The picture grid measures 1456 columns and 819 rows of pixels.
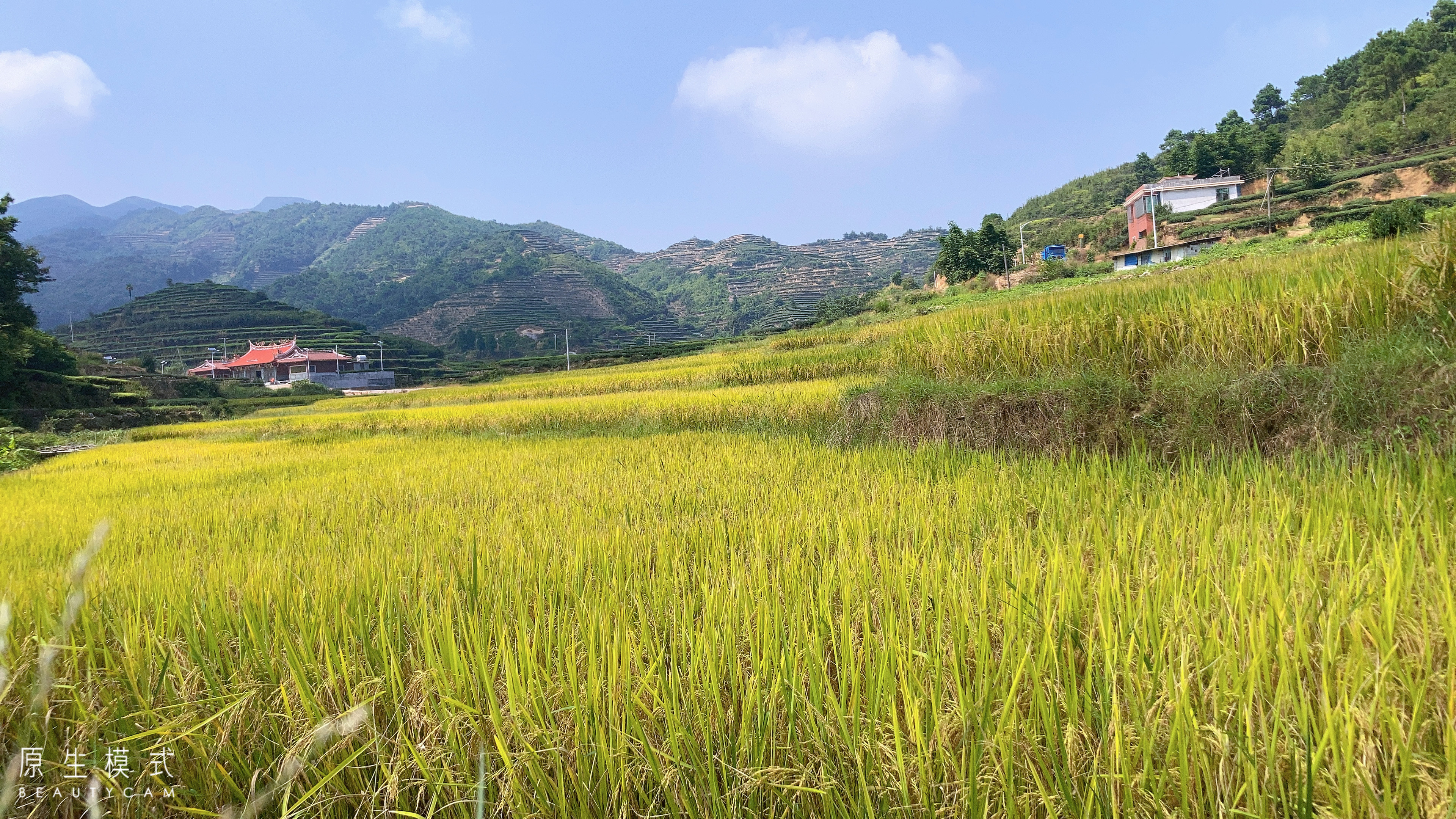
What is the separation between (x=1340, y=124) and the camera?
45.6 meters

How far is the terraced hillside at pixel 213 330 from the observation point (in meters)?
52.8

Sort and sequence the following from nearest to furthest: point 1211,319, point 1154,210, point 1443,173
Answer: point 1211,319 → point 1443,173 → point 1154,210

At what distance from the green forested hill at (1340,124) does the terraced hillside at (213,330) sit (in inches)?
2414

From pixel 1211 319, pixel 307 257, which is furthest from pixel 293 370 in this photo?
pixel 307 257

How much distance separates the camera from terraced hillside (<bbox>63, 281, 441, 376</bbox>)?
173 feet

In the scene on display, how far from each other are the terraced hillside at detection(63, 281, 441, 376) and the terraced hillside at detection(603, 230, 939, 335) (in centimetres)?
3925

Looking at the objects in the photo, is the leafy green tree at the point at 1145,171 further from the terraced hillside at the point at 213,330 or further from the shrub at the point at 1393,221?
the terraced hillside at the point at 213,330

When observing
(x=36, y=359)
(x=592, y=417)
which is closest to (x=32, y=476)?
(x=592, y=417)

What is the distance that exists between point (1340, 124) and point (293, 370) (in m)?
81.7

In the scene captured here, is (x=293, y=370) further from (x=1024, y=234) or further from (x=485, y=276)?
(x=1024, y=234)

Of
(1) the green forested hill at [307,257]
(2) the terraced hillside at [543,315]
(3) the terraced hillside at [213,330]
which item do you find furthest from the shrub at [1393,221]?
(1) the green forested hill at [307,257]

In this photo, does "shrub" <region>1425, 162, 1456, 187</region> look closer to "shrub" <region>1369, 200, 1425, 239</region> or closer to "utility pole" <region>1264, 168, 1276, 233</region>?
"utility pole" <region>1264, 168, 1276, 233</region>

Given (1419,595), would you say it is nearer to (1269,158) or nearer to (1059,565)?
(1059,565)

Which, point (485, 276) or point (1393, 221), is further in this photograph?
point (485, 276)
